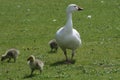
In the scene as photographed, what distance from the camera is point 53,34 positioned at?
21.8 metres

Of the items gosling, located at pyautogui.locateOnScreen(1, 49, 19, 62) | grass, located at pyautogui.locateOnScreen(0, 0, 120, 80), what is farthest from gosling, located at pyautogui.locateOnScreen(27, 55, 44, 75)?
gosling, located at pyautogui.locateOnScreen(1, 49, 19, 62)

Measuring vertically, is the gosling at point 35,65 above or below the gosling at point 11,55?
below

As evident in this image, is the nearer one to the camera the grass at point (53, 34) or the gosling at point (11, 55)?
the grass at point (53, 34)

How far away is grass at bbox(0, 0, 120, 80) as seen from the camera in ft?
47.0

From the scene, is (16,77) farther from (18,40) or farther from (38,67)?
(18,40)

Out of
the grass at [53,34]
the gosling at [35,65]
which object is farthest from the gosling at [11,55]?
the gosling at [35,65]

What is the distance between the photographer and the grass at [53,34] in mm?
14336

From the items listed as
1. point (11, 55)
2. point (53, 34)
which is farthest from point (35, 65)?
point (53, 34)

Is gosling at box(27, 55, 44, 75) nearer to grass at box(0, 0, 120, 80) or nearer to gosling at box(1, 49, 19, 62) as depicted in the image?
grass at box(0, 0, 120, 80)

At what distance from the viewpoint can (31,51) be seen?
18.2m

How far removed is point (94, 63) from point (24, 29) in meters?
8.14

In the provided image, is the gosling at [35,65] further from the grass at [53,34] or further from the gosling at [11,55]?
the gosling at [11,55]

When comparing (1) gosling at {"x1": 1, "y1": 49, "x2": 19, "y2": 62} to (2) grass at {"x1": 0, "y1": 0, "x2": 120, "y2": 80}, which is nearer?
(2) grass at {"x1": 0, "y1": 0, "x2": 120, "y2": 80}

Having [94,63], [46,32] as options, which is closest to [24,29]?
[46,32]
